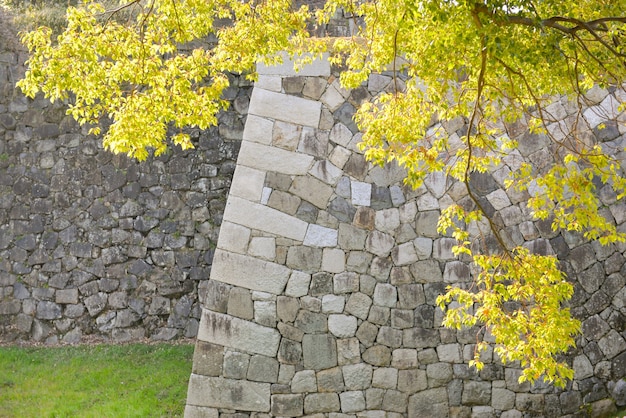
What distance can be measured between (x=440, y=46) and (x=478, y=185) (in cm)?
258

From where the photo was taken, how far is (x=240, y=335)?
6289mm

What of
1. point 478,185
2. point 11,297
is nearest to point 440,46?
point 478,185

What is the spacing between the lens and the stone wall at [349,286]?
6289 millimetres

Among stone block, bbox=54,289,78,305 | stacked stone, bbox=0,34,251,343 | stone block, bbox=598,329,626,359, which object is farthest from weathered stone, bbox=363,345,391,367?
stone block, bbox=54,289,78,305

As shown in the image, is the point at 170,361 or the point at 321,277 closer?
the point at 321,277

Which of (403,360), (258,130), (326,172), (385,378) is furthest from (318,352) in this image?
(258,130)

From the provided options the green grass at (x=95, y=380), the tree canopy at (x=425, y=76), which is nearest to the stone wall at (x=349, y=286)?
the tree canopy at (x=425, y=76)

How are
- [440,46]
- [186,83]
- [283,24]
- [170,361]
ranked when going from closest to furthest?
[440,46] → [186,83] → [283,24] → [170,361]

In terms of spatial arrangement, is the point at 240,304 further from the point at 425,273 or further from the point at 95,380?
the point at 95,380

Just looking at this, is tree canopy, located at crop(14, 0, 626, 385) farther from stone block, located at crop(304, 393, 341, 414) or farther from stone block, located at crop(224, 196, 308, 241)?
stone block, located at crop(304, 393, 341, 414)

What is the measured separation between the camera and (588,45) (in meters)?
5.56

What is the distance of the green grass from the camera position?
7395 mm

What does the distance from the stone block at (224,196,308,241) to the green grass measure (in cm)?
227

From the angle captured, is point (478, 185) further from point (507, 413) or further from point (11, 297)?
point (11, 297)
